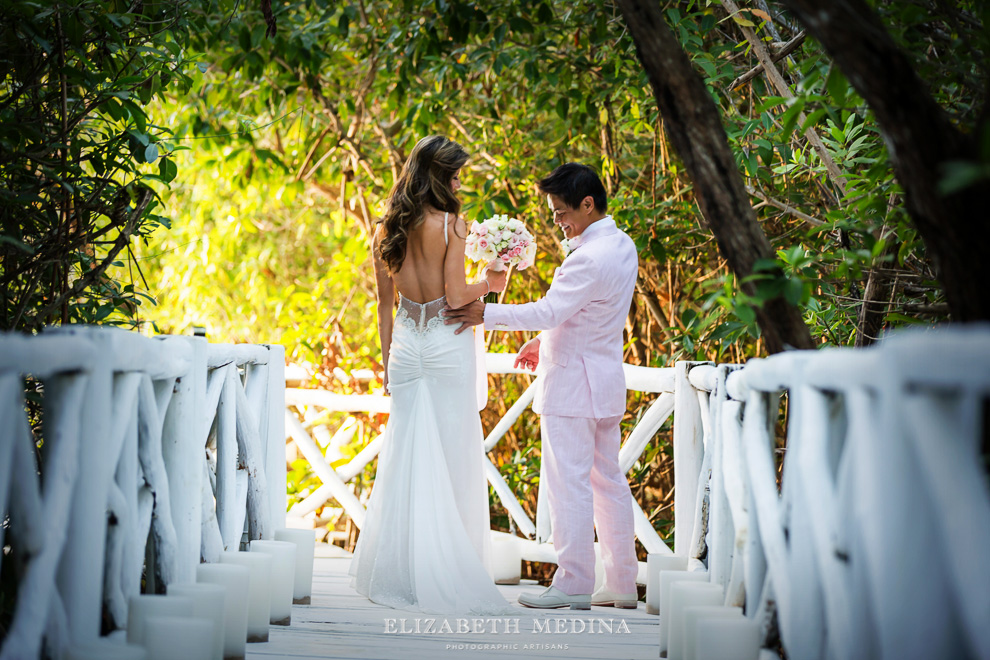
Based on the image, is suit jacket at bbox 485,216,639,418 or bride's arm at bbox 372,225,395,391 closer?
suit jacket at bbox 485,216,639,418

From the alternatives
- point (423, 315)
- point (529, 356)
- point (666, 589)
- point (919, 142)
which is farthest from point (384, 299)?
point (919, 142)

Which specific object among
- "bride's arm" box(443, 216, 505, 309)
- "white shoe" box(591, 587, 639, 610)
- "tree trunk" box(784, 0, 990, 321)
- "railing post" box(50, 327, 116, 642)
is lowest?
"white shoe" box(591, 587, 639, 610)

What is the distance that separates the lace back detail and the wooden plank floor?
1060 mm

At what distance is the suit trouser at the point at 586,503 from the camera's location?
343 centimetres

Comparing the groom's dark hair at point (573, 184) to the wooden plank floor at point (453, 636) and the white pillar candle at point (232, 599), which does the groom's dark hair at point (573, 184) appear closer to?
the wooden plank floor at point (453, 636)

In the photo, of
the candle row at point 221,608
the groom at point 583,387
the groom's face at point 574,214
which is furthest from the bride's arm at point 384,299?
the candle row at point 221,608

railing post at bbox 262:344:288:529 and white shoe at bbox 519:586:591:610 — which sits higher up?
railing post at bbox 262:344:288:529

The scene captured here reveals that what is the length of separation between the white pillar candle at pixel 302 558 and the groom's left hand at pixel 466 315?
0.97m

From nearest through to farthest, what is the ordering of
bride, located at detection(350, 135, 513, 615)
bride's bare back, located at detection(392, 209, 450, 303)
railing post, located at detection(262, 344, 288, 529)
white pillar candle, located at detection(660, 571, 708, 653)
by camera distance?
white pillar candle, located at detection(660, 571, 708, 653), railing post, located at detection(262, 344, 288, 529), bride, located at detection(350, 135, 513, 615), bride's bare back, located at detection(392, 209, 450, 303)

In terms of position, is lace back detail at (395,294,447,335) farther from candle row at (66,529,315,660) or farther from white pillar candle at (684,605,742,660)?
white pillar candle at (684,605,742,660)

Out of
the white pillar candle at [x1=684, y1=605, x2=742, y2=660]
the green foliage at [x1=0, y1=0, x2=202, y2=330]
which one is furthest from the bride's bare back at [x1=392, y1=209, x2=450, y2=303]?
the white pillar candle at [x1=684, y1=605, x2=742, y2=660]

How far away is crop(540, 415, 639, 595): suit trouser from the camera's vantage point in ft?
11.2

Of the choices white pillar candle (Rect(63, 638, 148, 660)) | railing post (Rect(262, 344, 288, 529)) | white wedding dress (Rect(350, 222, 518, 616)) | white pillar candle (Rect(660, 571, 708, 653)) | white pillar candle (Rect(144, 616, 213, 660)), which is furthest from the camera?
white wedding dress (Rect(350, 222, 518, 616))

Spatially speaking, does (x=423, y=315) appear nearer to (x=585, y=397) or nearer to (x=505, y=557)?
(x=585, y=397)
